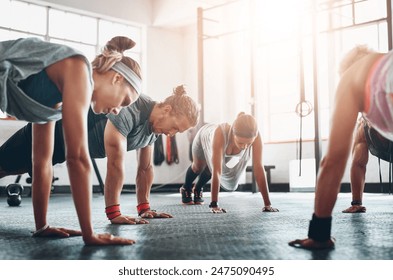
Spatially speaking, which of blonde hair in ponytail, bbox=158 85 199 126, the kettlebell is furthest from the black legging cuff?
the kettlebell

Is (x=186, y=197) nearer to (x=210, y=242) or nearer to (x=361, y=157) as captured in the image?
(x=361, y=157)

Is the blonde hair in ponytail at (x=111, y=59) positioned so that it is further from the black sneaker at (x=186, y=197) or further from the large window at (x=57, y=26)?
the large window at (x=57, y=26)

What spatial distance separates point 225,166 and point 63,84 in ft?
6.79

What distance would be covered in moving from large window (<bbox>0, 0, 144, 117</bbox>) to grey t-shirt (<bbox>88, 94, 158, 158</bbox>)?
4.06m

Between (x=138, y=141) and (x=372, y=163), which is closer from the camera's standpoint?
(x=138, y=141)

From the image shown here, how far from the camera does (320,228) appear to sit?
4.17ft

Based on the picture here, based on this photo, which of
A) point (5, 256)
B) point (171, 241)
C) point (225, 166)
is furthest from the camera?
point (225, 166)

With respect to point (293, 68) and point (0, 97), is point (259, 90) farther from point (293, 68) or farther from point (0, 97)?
point (0, 97)

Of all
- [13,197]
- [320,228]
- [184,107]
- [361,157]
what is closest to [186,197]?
[13,197]

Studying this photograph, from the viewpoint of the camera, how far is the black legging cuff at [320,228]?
4.15ft

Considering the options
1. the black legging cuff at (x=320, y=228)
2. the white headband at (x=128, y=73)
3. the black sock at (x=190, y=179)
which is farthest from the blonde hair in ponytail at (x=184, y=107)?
the black sock at (x=190, y=179)

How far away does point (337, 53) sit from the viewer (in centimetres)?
605

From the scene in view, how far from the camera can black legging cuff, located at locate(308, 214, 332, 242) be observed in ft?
4.15

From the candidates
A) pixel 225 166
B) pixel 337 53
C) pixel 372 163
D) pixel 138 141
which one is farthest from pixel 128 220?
pixel 337 53
